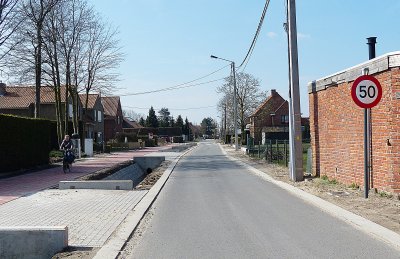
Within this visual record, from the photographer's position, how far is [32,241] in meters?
6.93

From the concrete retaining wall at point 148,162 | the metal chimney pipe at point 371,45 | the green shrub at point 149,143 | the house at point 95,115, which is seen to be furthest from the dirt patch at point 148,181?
the green shrub at point 149,143

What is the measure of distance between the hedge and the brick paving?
577 centimetres

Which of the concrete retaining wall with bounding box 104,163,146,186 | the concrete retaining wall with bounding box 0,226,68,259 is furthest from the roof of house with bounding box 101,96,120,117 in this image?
the concrete retaining wall with bounding box 0,226,68,259

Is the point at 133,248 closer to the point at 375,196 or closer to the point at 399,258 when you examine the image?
the point at 399,258

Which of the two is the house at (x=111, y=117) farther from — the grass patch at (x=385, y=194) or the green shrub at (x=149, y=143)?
the grass patch at (x=385, y=194)

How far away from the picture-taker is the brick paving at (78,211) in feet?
26.4

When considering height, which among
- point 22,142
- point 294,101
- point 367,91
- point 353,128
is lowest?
point 22,142

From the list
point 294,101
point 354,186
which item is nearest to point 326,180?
point 354,186

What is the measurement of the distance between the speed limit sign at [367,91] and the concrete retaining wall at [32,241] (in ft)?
22.9

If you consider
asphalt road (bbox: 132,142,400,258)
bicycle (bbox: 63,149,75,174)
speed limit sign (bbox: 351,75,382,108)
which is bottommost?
asphalt road (bbox: 132,142,400,258)

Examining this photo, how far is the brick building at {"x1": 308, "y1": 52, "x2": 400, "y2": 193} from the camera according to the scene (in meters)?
11.1

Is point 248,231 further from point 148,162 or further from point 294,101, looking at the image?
point 148,162

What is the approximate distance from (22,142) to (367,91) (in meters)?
15.6

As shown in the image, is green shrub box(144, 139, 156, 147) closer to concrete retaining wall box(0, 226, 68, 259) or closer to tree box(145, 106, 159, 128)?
tree box(145, 106, 159, 128)
